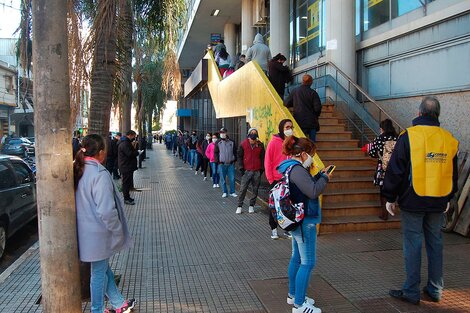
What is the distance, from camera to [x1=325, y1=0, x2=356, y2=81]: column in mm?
11438

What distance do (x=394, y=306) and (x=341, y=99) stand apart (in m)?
7.27

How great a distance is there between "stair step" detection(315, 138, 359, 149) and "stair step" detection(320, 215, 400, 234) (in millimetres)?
2199

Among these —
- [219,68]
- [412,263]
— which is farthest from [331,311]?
[219,68]

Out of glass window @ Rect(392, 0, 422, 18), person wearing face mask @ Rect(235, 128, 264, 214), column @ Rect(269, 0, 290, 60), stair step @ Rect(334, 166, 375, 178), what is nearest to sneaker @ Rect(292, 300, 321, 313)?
stair step @ Rect(334, 166, 375, 178)

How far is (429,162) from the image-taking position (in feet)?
13.5

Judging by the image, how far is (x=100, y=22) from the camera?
5.32 metres

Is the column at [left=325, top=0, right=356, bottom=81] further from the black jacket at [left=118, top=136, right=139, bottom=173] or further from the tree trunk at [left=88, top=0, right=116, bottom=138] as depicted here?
the tree trunk at [left=88, top=0, right=116, bottom=138]

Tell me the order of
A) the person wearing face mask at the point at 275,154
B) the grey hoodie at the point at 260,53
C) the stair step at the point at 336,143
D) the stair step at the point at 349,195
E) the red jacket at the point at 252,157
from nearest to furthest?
1. the person wearing face mask at the point at 275,154
2. the stair step at the point at 349,195
3. the red jacket at the point at 252,157
4. the stair step at the point at 336,143
5. the grey hoodie at the point at 260,53

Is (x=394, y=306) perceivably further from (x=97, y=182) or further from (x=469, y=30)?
(x=469, y=30)

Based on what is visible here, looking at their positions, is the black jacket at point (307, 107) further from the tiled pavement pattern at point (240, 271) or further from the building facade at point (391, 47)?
the building facade at point (391, 47)

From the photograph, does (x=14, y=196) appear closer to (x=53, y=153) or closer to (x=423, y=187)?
(x=53, y=153)

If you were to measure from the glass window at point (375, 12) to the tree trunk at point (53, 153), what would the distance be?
9.46 m

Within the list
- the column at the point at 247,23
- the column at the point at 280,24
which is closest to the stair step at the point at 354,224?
the column at the point at 280,24

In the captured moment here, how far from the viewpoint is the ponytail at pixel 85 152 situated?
349 cm
